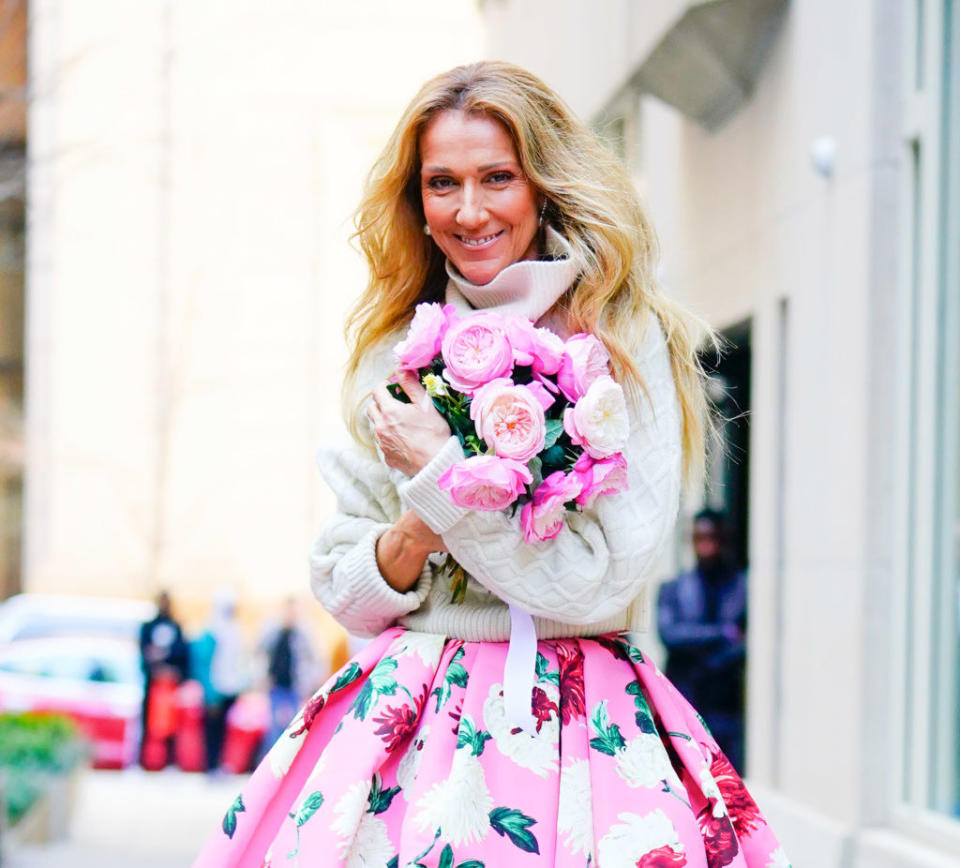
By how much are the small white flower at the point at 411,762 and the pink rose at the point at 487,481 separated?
40cm

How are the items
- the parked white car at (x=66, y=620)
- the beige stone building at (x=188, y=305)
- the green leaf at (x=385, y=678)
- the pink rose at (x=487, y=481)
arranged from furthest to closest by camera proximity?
1. the beige stone building at (x=188, y=305)
2. the parked white car at (x=66, y=620)
3. the green leaf at (x=385, y=678)
4. the pink rose at (x=487, y=481)

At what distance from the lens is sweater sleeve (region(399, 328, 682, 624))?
2.33m

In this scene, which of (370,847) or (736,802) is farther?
(736,802)

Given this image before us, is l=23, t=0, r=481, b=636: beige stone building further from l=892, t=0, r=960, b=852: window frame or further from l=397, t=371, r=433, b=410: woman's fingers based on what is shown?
l=397, t=371, r=433, b=410: woman's fingers

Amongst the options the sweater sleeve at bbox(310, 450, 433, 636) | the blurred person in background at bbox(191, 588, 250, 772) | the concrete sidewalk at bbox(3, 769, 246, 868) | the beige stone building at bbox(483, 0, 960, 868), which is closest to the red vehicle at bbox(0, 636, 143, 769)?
the concrete sidewalk at bbox(3, 769, 246, 868)

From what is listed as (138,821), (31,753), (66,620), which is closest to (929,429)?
(31,753)

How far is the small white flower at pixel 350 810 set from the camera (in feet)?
7.59

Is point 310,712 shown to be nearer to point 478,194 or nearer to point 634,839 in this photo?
point 634,839

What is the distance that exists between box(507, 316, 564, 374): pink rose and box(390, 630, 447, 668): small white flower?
1.63ft

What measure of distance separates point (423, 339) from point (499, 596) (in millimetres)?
429

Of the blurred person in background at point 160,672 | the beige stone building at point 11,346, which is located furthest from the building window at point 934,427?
the beige stone building at point 11,346

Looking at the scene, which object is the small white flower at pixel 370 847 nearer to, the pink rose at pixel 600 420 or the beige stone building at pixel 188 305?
the pink rose at pixel 600 420

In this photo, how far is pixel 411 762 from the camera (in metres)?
2.42

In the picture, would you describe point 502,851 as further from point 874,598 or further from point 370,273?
point 874,598
